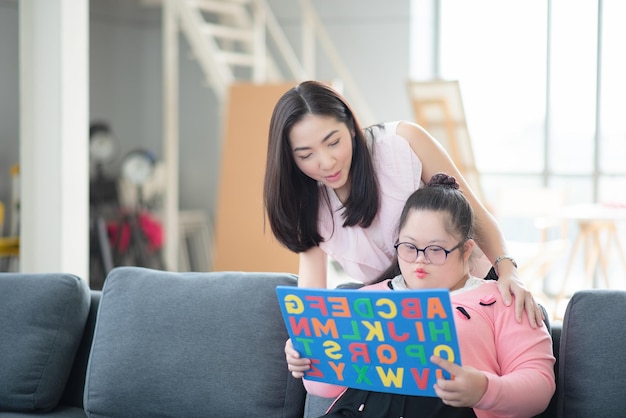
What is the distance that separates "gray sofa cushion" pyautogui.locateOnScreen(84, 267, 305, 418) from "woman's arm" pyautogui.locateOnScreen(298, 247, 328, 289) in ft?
0.59

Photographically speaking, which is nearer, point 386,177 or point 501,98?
point 386,177

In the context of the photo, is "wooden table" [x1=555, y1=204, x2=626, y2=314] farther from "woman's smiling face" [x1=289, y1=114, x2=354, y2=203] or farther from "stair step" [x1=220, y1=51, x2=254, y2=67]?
"woman's smiling face" [x1=289, y1=114, x2=354, y2=203]

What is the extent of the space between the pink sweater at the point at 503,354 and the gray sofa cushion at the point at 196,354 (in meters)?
0.38

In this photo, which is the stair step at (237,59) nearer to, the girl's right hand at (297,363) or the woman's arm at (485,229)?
the woman's arm at (485,229)

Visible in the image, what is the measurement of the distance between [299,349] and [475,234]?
1.80 feet

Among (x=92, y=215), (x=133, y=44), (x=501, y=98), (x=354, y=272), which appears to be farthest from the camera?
(x=133, y=44)

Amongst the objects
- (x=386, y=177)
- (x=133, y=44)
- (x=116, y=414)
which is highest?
(x=133, y=44)

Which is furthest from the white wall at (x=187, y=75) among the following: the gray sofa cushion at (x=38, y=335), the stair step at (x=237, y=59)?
the gray sofa cushion at (x=38, y=335)

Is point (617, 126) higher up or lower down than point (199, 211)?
higher up

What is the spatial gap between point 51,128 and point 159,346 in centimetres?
241

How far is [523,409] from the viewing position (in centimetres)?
174

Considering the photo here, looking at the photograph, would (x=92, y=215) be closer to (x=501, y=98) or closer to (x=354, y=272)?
(x=501, y=98)

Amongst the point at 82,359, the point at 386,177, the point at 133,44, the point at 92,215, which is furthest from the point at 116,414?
the point at 133,44

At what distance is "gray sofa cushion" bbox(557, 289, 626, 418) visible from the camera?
6.42 ft
